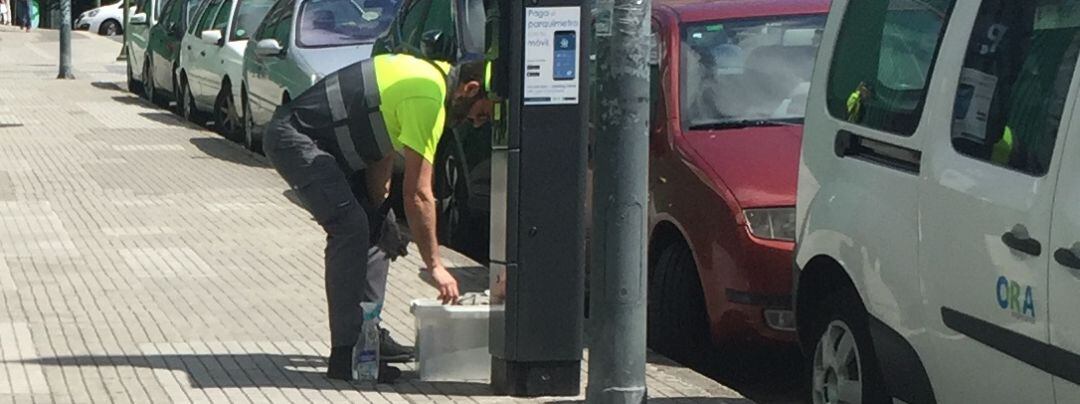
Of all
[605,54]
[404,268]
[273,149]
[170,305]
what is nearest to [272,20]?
[404,268]

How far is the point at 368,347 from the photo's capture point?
25.0 feet

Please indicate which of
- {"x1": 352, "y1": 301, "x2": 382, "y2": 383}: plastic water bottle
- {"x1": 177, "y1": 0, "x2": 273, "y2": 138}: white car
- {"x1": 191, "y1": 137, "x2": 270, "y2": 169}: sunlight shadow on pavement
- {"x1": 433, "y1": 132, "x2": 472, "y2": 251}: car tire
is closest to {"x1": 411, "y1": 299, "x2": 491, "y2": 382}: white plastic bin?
{"x1": 352, "y1": 301, "x2": 382, "y2": 383}: plastic water bottle

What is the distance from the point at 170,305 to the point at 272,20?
27.4 ft

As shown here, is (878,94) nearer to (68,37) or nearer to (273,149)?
(273,149)

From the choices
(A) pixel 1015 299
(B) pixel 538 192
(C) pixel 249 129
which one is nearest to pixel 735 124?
(B) pixel 538 192

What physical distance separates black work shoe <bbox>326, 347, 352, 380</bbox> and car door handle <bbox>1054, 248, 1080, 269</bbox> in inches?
134

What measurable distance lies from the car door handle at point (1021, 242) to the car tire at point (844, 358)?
1.06m

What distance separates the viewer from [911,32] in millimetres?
6121

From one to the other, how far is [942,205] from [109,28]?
56719 mm

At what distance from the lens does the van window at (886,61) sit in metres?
5.94

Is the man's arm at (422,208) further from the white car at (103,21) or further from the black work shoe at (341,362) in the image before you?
the white car at (103,21)

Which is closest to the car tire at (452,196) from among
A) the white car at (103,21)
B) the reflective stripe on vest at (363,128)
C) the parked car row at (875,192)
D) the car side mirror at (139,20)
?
the parked car row at (875,192)

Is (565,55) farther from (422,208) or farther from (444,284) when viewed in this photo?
(444,284)

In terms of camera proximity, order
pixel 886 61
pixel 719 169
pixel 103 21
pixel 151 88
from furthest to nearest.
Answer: pixel 103 21 < pixel 151 88 < pixel 719 169 < pixel 886 61
